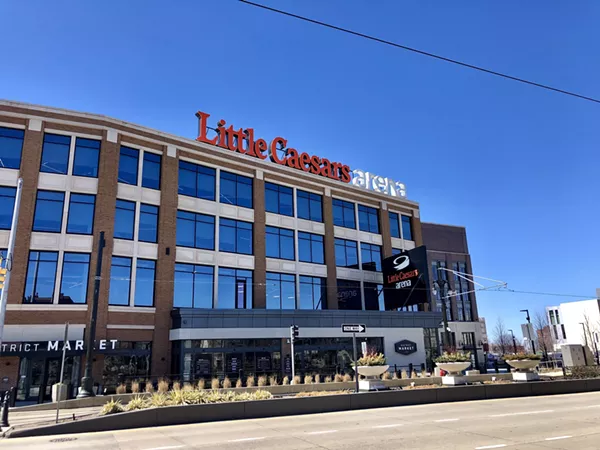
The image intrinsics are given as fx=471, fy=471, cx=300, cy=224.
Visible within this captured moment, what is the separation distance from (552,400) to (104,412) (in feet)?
58.1

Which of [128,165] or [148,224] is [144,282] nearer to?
[148,224]

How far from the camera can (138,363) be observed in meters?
29.5

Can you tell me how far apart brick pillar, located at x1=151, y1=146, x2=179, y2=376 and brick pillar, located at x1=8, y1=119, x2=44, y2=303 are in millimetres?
7782

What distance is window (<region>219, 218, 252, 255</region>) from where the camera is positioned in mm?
35875

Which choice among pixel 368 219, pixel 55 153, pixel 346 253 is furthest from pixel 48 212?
pixel 368 219

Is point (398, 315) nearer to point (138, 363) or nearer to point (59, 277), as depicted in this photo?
point (138, 363)

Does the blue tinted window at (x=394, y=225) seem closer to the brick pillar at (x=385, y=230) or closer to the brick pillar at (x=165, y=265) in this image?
the brick pillar at (x=385, y=230)

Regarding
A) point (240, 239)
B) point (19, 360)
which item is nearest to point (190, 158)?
point (240, 239)


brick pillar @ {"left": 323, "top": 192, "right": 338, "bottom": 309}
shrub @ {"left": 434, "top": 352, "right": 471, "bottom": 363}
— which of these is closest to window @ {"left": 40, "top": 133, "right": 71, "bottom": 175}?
brick pillar @ {"left": 323, "top": 192, "right": 338, "bottom": 309}

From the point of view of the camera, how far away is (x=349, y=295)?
4200 centimetres

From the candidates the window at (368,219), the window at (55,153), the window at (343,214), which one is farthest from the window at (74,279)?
the window at (368,219)

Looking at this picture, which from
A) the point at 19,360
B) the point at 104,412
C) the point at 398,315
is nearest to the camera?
the point at 104,412

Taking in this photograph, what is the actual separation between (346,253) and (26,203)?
1020 inches

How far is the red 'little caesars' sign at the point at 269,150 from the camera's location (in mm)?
37188
